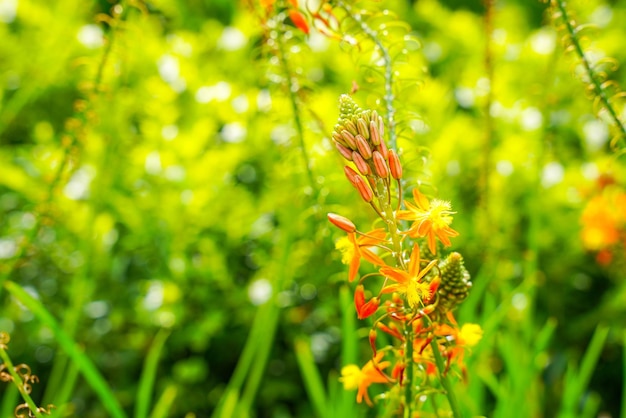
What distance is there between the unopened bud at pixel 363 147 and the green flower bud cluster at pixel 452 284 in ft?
0.72

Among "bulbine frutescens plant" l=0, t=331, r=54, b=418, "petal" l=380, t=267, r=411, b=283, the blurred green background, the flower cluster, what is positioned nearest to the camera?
"petal" l=380, t=267, r=411, b=283

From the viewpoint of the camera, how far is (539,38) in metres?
3.23

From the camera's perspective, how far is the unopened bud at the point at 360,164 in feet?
2.59

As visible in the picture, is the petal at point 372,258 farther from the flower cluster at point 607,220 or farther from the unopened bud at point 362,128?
the flower cluster at point 607,220

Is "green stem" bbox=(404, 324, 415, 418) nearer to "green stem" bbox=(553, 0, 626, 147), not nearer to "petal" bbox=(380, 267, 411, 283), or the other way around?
"petal" bbox=(380, 267, 411, 283)

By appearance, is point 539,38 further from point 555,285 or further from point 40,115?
point 40,115

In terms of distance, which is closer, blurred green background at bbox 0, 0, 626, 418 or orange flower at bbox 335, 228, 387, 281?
orange flower at bbox 335, 228, 387, 281

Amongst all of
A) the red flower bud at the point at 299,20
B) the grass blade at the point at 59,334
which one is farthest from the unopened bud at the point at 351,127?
the grass blade at the point at 59,334

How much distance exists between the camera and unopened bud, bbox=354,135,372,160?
79 centimetres

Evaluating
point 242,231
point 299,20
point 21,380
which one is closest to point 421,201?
point 299,20

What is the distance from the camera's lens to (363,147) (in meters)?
0.79

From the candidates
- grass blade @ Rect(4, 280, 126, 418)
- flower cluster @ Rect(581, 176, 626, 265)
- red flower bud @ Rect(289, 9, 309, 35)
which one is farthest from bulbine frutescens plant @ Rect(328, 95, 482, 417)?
flower cluster @ Rect(581, 176, 626, 265)

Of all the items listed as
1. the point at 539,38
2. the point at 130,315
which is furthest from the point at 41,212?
the point at 539,38

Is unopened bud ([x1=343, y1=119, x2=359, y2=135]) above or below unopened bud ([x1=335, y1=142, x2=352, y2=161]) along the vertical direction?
above
